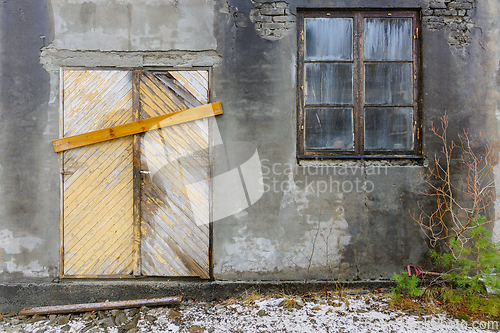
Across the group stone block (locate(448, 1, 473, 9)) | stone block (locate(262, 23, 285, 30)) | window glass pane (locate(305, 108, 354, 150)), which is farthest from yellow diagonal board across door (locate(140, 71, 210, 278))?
stone block (locate(448, 1, 473, 9))

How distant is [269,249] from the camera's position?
3.37 m

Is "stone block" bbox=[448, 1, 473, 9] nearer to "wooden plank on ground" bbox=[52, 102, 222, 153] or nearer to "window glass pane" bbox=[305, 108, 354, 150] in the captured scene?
"window glass pane" bbox=[305, 108, 354, 150]

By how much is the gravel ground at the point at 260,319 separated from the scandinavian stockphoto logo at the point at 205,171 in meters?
1.04

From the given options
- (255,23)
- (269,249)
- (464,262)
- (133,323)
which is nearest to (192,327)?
(133,323)

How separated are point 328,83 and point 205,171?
1.90 metres

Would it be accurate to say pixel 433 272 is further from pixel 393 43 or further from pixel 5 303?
pixel 5 303

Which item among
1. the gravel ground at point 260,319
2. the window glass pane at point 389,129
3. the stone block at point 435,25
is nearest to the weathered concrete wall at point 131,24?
the window glass pane at point 389,129

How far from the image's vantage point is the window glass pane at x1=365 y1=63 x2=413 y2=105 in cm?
348

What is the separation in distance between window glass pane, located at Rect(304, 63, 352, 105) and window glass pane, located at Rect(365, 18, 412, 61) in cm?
38

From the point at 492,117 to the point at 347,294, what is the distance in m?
2.79

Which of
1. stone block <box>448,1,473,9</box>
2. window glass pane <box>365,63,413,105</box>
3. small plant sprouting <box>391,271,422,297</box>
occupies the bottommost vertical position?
small plant sprouting <box>391,271,422,297</box>

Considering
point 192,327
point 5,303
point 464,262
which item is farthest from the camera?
point 5,303

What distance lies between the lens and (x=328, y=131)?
3.49m

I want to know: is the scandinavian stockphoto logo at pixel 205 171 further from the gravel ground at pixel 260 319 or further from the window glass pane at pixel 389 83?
the window glass pane at pixel 389 83
